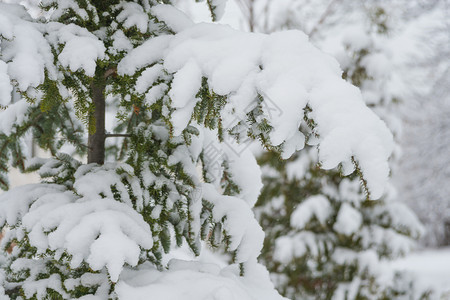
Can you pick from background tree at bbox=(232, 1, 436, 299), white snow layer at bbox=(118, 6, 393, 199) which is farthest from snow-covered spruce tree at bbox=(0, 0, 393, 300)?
background tree at bbox=(232, 1, 436, 299)

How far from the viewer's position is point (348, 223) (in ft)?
16.4

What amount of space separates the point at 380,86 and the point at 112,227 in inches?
181

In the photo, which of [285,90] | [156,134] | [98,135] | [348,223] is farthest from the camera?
[348,223]

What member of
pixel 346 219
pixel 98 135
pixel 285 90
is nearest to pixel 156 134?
pixel 98 135

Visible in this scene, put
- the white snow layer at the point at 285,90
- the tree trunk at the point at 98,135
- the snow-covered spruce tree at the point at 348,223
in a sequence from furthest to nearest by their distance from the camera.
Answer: the snow-covered spruce tree at the point at 348,223 < the tree trunk at the point at 98,135 < the white snow layer at the point at 285,90

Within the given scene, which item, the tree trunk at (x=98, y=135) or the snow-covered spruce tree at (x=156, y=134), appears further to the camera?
the tree trunk at (x=98, y=135)

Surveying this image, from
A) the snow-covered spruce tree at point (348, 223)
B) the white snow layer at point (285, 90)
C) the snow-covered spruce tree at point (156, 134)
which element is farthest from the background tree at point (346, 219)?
the white snow layer at point (285, 90)

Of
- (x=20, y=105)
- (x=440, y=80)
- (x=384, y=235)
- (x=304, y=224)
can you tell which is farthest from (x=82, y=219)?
(x=440, y=80)

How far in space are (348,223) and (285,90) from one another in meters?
4.20

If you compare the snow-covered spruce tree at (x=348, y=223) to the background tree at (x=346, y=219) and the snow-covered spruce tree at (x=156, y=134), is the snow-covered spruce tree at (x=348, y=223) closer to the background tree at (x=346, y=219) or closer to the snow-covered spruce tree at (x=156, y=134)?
the background tree at (x=346, y=219)

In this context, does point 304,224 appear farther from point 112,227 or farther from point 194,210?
point 112,227

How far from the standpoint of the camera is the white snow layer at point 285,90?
43.8 inches

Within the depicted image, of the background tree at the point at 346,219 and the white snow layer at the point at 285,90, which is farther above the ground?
the white snow layer at the point at 285,90

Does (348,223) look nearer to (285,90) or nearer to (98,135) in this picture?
(98,135)
